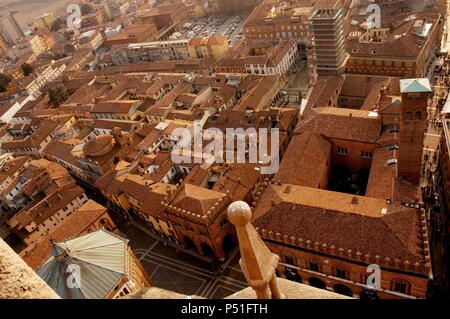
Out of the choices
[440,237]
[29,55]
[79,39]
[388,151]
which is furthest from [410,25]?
[29,55]

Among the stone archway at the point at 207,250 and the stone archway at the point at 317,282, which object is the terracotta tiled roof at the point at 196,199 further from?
the stone archway at the point at 317,282

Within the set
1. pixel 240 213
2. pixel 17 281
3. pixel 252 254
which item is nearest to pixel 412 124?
pixel 252 254

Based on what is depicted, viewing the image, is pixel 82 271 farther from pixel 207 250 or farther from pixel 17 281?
pixel 17 281

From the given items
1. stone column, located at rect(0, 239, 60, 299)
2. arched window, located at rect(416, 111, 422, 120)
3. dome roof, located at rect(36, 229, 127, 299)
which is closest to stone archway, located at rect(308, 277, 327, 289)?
arched window, located at rect(416, 111, 422, 120)

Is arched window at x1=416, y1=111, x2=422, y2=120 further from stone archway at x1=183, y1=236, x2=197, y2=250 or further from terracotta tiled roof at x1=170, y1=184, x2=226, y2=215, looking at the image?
stone archway at x1=183, y1=236, x2=197, y2=250

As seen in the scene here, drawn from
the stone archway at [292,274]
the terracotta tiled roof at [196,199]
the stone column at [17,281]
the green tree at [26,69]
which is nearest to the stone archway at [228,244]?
the terracotta tiled roof at [196,199]
